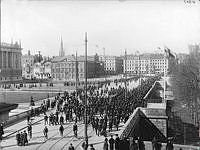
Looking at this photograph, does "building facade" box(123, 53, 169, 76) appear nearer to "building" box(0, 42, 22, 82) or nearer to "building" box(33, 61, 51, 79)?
"building" box(33, 61, 51, 79)

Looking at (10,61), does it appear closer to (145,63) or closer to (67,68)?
(67,68)

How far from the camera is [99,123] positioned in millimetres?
18547

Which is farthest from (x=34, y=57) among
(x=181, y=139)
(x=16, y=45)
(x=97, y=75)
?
(x=181, y=139)

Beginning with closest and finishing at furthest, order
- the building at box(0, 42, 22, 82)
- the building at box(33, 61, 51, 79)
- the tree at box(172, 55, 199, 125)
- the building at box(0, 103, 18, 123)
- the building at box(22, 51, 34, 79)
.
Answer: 1. the building at box(0, 103, 18, 123)
2. the tree at box(172, 55, 199, 125)
3. the building at box(0, 42, 22, 82)
4. the building at box(33, 61, 51, 79)
5. the building at box(22, 51, 34, 79)

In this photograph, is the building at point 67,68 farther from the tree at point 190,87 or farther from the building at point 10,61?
the tree at point 190,87

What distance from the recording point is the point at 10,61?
10106 cm

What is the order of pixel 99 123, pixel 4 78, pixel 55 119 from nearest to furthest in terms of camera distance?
pixel 99 123 → pixel 55 119 → pixel 4 78

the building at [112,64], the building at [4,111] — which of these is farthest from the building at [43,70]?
the building at [4,111]

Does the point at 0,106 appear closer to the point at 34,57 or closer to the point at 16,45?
the point at 16,45

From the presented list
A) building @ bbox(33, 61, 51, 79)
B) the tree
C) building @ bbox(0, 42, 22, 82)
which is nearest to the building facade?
building @ bbox(33, 61, 51, 79)

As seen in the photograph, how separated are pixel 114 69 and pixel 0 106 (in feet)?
419

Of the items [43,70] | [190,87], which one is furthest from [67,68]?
[190,87]

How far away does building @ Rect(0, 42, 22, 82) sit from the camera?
9569 centimetres

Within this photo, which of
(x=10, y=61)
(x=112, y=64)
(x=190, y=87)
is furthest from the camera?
(x=112, y=64)
